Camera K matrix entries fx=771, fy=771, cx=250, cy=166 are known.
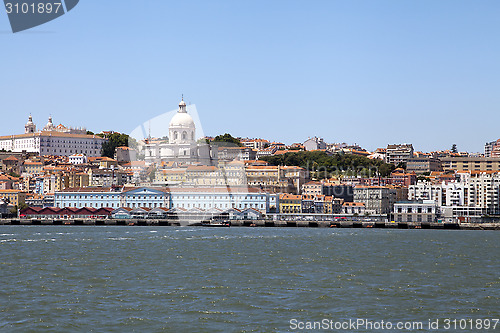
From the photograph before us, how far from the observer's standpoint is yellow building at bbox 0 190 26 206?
218 ft

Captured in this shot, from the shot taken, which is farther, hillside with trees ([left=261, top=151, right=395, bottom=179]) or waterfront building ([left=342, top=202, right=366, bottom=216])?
hillside with trees ([left=261, top=151, right=395, bottom=179])

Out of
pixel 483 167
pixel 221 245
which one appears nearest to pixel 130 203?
pixel 221 245

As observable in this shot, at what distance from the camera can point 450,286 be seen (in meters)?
16.5

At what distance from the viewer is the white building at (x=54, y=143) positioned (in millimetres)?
89750

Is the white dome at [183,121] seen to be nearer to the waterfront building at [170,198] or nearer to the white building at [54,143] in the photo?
the waterfront building at [170,198]

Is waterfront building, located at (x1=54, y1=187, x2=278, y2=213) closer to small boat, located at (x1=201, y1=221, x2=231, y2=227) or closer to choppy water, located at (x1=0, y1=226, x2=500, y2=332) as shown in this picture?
small boat, located at (x1=201, y1=221, x2=231, y2=227)

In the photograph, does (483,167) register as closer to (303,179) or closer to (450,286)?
(303,179)

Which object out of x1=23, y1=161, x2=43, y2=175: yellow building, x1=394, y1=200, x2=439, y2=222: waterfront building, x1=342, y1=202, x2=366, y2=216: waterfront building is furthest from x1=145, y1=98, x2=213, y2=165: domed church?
x1=394, y1=200, x2=439, y2=222: waterfront building

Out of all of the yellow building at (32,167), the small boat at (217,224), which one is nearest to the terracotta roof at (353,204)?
the small boat at (217,224)

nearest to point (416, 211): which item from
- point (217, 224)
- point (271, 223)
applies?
point (271, 223)

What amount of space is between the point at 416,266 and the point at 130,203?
44.5 meters

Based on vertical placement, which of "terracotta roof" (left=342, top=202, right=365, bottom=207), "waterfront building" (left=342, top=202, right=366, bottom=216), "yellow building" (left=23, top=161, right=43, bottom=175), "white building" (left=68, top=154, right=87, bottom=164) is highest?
"white building" (left=68, top=154, right=87, bottom=164)

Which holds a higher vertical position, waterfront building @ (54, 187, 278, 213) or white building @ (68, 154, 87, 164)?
white building @ (68, 154, 87, 164)

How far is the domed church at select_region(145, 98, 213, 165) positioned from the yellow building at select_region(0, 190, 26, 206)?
15040mm
